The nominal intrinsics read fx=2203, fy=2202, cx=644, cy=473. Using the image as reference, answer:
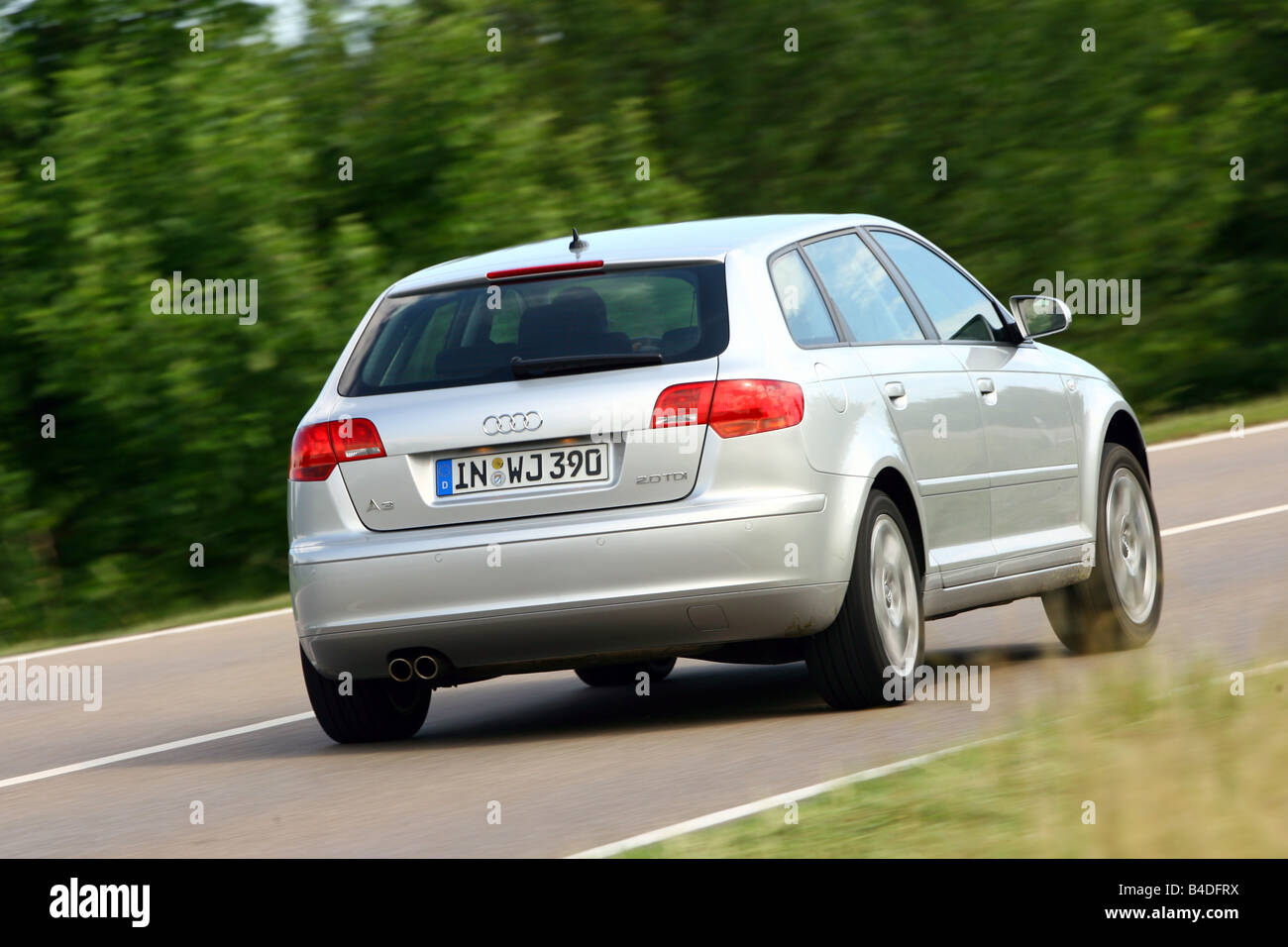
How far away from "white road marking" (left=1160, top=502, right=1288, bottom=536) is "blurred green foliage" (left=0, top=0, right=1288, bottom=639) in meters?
10.2

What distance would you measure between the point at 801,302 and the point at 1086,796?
9.72 ft

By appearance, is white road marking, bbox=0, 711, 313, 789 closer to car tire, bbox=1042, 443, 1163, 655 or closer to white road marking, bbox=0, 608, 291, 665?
car tire, bbox=1042, 443, 1163, 655

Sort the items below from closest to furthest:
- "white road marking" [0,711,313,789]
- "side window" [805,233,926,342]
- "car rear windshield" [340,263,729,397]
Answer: "car rear windshield" [340,263,729,397]
"side window" [805,233,926,342]
"white road marking" [0,711,313,789]

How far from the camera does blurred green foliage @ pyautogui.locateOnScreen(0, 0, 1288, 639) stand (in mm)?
21281

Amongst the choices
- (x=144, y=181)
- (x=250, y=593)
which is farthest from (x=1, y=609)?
(x=144, y=181)

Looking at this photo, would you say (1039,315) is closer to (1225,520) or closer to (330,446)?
(330,446)

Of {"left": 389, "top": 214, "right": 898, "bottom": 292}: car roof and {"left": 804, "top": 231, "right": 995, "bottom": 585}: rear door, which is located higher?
{"left": 389, "top": 214, "right": 898, "bottom": 292}: car roof

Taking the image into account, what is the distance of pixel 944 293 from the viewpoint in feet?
30.3

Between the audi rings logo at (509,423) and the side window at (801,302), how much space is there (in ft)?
3.21

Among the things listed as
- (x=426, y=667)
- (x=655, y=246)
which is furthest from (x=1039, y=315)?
(x=426, y=667)

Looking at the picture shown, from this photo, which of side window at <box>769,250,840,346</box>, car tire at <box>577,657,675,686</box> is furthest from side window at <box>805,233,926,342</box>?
car tire at <box>577,657,675,686</box>

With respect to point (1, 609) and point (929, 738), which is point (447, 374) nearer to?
point (929, 738)

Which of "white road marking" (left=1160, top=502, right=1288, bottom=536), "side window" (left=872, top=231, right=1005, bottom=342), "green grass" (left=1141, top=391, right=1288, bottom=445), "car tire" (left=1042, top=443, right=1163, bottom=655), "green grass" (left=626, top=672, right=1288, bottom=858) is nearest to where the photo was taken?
"green grass" (left=626, top=672, right=1288, bottom=858)

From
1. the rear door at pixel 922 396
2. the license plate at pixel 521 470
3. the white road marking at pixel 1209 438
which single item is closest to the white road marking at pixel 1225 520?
the white road marking at pixel 1209 438
